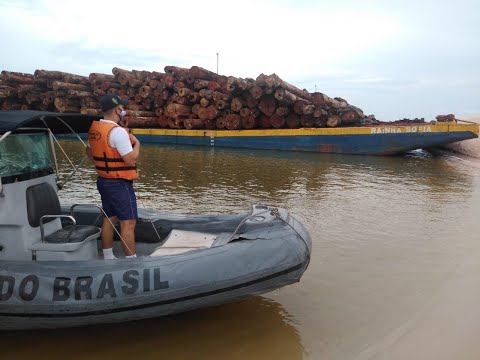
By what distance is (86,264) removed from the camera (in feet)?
10.7

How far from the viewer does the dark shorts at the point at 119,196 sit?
12.5ft

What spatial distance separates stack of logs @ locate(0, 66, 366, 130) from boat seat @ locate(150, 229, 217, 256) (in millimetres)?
12862

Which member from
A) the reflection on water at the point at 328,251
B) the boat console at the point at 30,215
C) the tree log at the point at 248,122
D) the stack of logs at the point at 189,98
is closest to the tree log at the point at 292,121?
the stack of logs at the point at 189,98

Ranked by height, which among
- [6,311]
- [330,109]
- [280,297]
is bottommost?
[280,297]

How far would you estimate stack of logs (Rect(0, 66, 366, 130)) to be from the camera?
1698 centimetres

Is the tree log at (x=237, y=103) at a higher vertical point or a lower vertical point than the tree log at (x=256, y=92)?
lower

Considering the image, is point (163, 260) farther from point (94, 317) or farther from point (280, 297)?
point (280, 297)

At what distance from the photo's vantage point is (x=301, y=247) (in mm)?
3553

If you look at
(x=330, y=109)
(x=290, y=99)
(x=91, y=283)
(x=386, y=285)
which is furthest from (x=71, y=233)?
(x=330, y=109)

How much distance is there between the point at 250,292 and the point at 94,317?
3.88 feet

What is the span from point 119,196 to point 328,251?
2697 mm

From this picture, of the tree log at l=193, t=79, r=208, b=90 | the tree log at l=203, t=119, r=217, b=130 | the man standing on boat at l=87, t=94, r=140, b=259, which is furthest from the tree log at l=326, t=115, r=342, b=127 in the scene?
the man standing on boat at l=87, t=94, r=140, b=259

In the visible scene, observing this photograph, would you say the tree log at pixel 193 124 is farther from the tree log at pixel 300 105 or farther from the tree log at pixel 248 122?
the tree log at pixel 300 105

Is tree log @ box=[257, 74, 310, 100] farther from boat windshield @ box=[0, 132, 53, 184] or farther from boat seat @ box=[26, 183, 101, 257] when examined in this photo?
boat seat @ box=[26, 183, 101, 257]
